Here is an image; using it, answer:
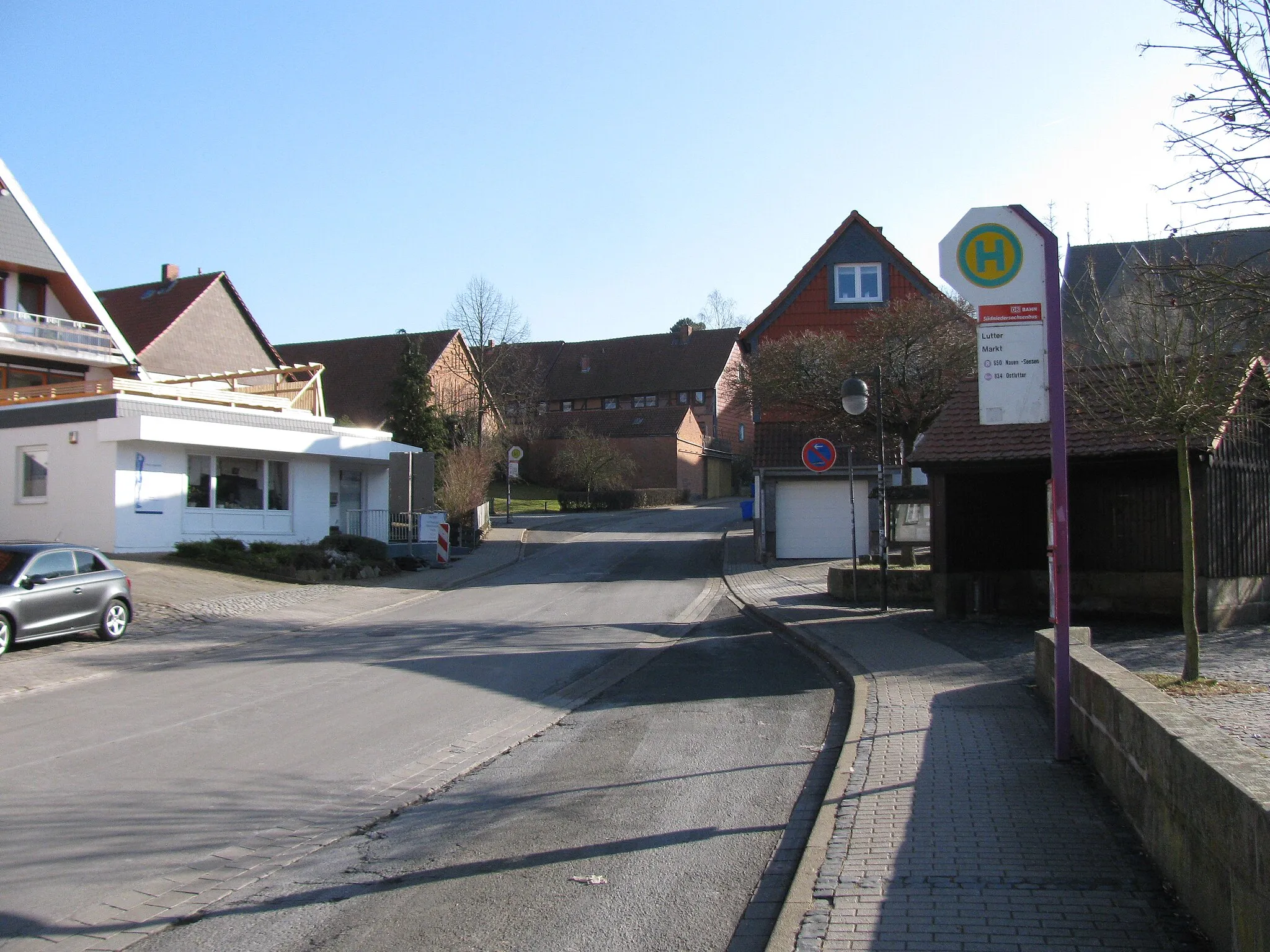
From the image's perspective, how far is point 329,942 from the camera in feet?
15.4

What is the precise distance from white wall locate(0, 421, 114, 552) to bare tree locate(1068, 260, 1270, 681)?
2075 centimetres

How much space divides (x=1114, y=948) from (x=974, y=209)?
513cm

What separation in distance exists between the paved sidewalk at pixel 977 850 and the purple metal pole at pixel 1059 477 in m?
0.42

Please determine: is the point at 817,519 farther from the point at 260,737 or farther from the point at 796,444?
the point at 260,737

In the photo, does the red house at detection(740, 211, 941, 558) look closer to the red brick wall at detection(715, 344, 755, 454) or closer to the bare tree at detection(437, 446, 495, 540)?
the bare tree at detection(437, 446, 495, 540)

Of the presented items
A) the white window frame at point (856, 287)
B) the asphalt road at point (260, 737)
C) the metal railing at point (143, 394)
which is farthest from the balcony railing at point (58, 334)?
the white window frame at point (856, 287)

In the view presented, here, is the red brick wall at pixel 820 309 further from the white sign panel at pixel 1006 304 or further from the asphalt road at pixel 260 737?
the white sign panel at pixel 1006 304

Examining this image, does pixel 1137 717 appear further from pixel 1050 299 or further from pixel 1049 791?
pixel 1050 299

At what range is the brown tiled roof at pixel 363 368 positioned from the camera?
2472 inches

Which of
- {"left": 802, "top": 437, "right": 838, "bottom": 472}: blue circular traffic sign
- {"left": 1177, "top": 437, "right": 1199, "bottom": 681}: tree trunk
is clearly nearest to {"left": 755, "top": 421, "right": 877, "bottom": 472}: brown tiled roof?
{"left": 802, "top": 437, "right": 838, "bottom": 472}: blue circular traffic sign

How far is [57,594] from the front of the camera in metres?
14.6

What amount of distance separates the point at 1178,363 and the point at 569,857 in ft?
23.9

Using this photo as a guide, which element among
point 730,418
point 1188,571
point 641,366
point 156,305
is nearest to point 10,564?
point 1188,571

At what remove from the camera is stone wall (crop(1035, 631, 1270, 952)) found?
12.1 ft
